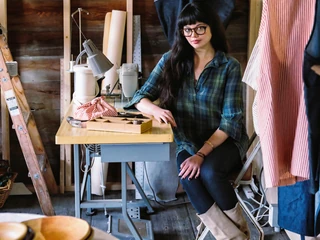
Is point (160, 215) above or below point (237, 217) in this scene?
below

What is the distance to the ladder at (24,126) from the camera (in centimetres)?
289

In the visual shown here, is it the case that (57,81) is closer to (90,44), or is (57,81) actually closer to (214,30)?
(90,44)

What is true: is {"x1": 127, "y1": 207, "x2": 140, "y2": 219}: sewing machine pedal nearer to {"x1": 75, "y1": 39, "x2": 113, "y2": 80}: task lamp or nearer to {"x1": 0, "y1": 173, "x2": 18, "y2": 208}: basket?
{"x1": 0, "y1": 173, "x2": 18, "y2": 208}: basket

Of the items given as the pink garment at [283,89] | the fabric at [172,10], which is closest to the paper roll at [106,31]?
the fabric at [172,10]

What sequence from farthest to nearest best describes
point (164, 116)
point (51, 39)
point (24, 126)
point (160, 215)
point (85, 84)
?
point (51, 39) → point (160, 215) → point (24, 126) → point (85, 84) → point (164, 116)

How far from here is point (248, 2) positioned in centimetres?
333

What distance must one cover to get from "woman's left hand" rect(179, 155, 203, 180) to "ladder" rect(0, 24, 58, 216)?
1056 mm

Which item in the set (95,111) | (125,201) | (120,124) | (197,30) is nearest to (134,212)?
(125,201)

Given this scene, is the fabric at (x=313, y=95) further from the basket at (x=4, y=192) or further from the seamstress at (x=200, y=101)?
Answer: the basket at (x=4, y=192)

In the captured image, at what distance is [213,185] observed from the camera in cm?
229

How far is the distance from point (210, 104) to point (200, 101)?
52mm

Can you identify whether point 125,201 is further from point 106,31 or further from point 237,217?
point 106,31

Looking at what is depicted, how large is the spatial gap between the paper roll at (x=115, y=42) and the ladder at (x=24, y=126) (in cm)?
53

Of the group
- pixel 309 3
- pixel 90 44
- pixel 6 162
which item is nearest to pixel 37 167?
pixel 6 162
